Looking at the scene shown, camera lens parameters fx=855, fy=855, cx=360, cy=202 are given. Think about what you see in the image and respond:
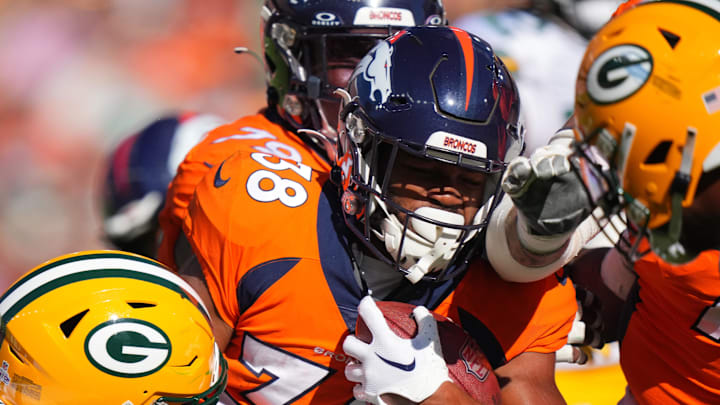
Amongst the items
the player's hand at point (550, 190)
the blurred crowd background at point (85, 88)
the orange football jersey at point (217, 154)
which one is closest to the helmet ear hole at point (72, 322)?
the orange football jersey at point (217, 154)

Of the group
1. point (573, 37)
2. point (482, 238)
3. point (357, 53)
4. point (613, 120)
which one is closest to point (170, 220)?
point (357, 53)

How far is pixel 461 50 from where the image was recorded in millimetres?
2389

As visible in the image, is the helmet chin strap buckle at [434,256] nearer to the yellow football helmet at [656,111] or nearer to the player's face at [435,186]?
the player's face at [435,186]

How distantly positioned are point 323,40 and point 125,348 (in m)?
1.46

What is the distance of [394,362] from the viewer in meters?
2.09

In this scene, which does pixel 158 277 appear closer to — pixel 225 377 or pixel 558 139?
pixel 225 377

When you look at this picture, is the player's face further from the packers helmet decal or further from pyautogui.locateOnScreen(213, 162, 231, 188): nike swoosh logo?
the packers helmet decal

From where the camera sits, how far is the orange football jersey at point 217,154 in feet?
9.87

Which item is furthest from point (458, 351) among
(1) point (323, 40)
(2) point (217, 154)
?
(1) point (323, 40)

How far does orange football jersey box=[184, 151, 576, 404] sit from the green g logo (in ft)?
0.99

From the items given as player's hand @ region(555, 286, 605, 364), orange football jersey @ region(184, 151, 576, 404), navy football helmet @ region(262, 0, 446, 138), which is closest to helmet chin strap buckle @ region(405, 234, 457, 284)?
orange football jersey @ region(184, 151, 576, 404)

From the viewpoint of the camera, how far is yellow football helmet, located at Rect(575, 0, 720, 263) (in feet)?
5.51

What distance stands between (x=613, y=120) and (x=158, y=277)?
4.07 ft

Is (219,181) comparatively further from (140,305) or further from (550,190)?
(550,190)
